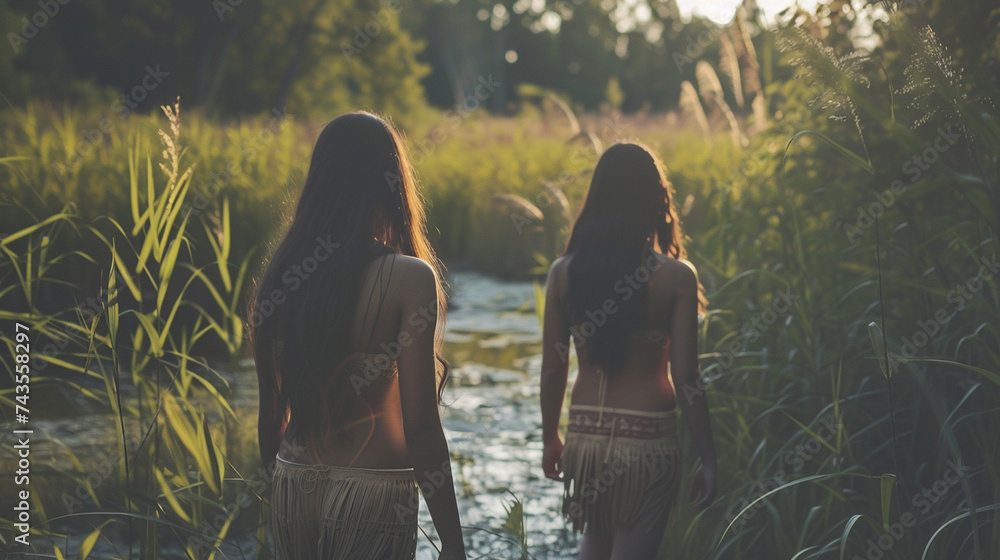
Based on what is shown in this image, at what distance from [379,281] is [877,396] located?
201cm

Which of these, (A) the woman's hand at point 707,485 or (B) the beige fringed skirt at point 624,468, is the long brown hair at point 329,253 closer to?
(B) the beige fringed skirt at point 624,468

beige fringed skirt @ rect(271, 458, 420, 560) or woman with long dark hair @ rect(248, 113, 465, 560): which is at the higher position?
woman with long dark hair @ rect(248, 113, 465, 560)

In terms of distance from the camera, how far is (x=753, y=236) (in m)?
3.68

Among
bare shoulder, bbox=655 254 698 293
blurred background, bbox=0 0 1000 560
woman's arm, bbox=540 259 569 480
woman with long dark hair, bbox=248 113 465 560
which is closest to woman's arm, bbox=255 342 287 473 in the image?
woman with long dark hair, bbox=248 113 465 560

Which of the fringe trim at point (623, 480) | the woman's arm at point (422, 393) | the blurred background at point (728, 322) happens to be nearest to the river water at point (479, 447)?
the blurred background at point (728, 322)

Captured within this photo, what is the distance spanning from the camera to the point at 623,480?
217 centimetres

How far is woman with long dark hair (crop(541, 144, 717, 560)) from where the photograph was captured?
2166 mm

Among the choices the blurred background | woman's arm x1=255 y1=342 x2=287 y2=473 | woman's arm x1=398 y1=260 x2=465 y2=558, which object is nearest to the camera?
woman's arm x1=398 y1=260 x2=465 y2=558

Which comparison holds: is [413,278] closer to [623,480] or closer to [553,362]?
[553,362]

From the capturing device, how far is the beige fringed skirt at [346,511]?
5.29 feet

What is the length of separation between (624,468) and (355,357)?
3.02 ft

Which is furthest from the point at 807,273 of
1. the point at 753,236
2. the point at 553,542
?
the point at 553,542

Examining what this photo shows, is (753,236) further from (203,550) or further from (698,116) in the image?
(203,550)

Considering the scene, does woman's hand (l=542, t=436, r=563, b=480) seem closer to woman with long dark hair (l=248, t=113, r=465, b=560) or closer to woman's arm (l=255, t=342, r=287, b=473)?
woman with long dark hair (l=248, t=113, r=465, b=560)
